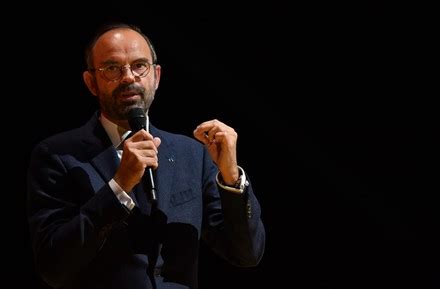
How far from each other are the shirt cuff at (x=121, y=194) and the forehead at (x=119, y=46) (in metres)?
0.36

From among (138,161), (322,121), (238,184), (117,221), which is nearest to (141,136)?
(138,161)

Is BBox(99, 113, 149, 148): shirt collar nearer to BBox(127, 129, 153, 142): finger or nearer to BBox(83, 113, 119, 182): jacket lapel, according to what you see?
BBox(83, 113, 119, 182): jacket lapel

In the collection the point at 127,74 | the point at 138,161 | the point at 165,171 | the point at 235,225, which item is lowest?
the point at 235,225

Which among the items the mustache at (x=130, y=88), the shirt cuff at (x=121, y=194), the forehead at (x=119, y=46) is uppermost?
the forehead at (x=119, y=46)

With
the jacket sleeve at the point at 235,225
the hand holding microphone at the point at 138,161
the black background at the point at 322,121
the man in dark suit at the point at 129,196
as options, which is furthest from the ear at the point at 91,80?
the black background at the point at 322,121

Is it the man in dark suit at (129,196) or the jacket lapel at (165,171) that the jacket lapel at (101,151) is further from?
the jacket lapel at (165,171)

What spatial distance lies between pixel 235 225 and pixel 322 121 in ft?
5.00

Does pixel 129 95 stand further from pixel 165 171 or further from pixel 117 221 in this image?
pixel 117 221

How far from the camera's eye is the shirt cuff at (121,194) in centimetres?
172

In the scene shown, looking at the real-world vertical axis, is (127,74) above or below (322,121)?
above

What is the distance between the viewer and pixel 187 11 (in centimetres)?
327

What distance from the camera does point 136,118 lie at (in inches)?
73.1

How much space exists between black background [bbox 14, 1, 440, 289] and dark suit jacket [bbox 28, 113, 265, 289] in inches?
50.1

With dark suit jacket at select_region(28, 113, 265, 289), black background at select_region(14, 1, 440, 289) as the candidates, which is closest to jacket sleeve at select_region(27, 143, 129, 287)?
dark suit jacket at select_region(28, 113, 265, 289)
